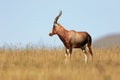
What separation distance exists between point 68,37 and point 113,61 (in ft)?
7.14

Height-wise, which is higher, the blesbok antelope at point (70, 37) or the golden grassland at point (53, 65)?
the blesbok antelope at point (70, 37)

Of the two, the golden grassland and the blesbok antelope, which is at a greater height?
the blesbok antelope

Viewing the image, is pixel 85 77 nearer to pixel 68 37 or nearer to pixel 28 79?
pixel 28 79

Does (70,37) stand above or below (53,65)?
above

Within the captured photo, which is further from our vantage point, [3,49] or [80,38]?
[3,49]

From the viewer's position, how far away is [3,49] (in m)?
19.2

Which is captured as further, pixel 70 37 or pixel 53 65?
pixel 70 37

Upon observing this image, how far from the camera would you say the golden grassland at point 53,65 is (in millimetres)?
10031

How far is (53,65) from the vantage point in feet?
43.5

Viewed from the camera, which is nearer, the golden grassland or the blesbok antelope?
the golden grassland

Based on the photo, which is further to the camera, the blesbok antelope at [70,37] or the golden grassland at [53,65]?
the blesbok antelope at [70,37]

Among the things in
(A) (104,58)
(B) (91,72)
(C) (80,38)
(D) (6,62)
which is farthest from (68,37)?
(B) (91,72)

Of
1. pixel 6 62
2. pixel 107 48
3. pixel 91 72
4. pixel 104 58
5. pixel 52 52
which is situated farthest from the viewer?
pixel 107 48

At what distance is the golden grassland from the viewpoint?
10.0 meters
